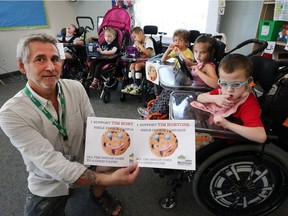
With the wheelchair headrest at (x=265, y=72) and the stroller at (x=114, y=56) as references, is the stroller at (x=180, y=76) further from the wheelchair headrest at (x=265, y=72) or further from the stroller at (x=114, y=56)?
the stroller at (x=114, y=56)

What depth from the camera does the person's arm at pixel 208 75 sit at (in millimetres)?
1293

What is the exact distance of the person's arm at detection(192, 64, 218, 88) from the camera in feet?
4.24

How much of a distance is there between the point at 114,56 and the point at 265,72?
193 cm

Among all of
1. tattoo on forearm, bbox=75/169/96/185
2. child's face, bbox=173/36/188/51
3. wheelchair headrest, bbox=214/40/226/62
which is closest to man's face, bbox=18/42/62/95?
tattoo on forearm, bbox=75/169/96/185

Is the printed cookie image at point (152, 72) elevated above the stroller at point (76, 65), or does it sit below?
above

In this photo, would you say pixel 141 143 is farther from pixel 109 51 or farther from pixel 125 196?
pixel 109 51

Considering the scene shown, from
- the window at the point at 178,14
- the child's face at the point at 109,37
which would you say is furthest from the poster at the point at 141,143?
the window at the point at 178,14

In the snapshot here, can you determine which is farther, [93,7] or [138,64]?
[93,7]

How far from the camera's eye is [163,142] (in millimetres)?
834

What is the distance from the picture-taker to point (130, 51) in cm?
261

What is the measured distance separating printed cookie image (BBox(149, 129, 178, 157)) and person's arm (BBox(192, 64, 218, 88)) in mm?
627

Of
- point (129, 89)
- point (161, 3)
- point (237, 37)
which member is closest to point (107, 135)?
point (129, 89)

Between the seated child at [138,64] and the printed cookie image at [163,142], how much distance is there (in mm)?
1835

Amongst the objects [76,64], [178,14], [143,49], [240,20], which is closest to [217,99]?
[143,49]
